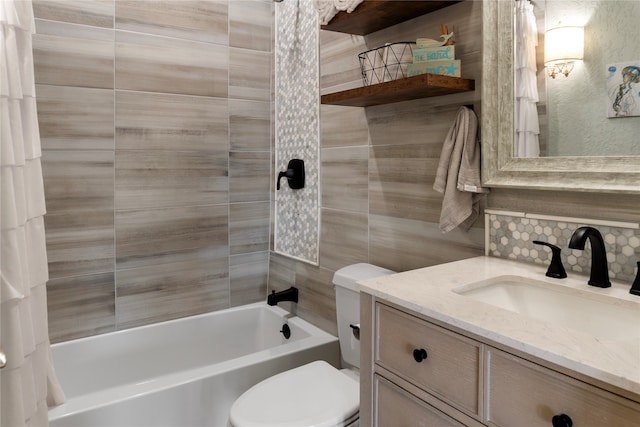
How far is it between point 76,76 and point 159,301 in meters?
1.20

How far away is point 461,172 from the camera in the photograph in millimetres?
1433

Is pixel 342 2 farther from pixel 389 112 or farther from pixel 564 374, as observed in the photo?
pixel 564 374

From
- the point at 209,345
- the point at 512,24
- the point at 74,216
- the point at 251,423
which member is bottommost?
the point at 209,345

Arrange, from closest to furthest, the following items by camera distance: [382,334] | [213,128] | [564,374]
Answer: [564,374], [382,334], [213,128]

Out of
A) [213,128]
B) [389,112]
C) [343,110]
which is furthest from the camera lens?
[213,128]

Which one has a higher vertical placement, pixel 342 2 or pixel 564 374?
pixel 342 2

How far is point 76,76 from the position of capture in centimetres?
213

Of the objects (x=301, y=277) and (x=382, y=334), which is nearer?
(x=382, y=334)

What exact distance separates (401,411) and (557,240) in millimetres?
657

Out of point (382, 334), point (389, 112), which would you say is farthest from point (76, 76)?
point (382, 334)

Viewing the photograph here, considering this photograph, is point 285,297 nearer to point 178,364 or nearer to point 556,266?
point 178,364

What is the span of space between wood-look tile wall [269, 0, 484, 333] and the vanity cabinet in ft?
1.92

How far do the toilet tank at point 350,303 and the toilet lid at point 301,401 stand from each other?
0.16 meters

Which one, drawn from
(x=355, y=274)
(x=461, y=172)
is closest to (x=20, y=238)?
(x=355, y=274)
